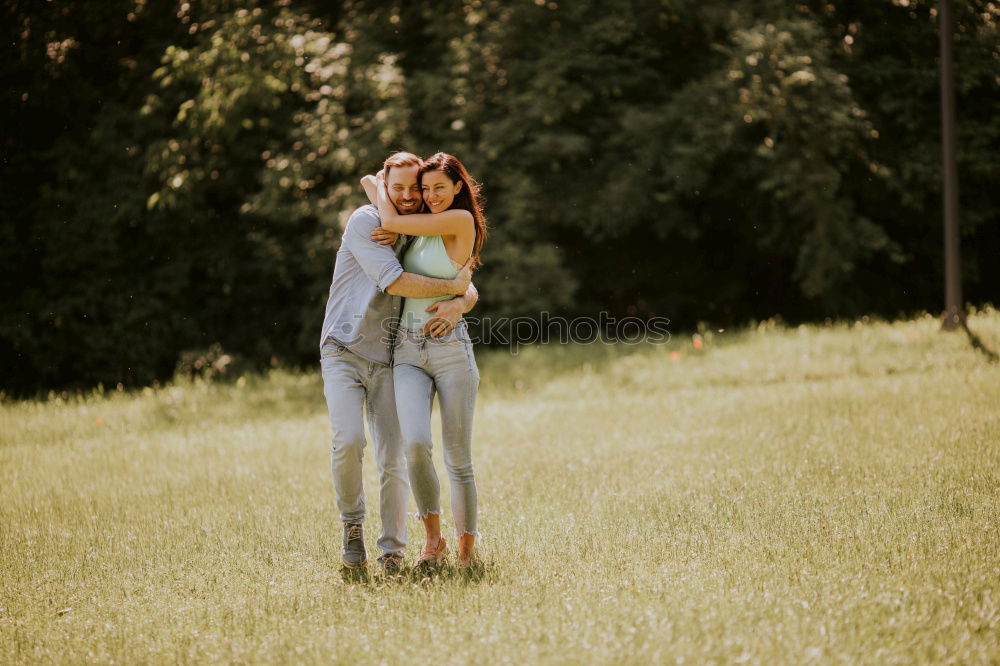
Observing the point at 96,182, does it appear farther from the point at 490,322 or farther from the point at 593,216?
the point at 593,216

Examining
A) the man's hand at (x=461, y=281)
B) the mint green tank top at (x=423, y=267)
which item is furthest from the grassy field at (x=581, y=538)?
the man's hand at (x=461, y=281)

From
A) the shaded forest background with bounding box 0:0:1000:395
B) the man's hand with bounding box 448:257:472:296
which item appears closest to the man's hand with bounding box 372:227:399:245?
the man's hand with bounding box 448:257:472:296

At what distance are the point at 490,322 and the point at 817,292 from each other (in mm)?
5590

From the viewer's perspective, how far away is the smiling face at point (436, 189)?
4.64m

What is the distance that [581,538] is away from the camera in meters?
5.27

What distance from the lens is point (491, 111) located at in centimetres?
1465

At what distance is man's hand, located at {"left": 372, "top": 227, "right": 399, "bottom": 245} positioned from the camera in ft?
15.2

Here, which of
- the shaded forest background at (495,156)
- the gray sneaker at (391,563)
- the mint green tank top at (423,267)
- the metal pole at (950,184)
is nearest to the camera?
the mint green tank top at (423,267)

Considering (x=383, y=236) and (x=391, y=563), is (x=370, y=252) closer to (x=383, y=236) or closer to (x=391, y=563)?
(x=383, y=236)

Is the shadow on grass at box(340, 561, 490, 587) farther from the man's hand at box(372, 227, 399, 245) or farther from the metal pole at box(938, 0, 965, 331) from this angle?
the metal pole at box(938, 0, 965, 331)

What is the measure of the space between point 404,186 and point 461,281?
58cm

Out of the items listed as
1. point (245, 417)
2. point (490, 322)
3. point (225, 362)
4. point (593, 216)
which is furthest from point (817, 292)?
point (225, 362)

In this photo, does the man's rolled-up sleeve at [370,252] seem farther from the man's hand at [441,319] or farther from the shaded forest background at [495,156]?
the shaded forest background at [495,156]

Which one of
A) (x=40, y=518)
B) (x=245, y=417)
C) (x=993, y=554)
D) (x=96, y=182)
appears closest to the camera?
(x=993, y=554)
